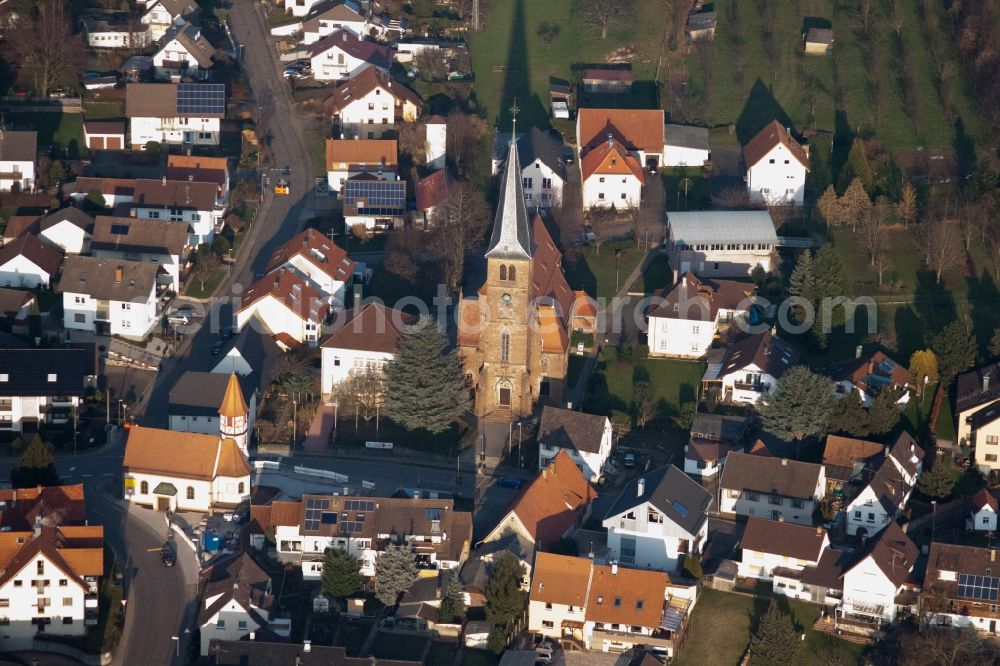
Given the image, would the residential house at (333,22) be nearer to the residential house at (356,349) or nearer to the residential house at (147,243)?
the residential house at (147,243)

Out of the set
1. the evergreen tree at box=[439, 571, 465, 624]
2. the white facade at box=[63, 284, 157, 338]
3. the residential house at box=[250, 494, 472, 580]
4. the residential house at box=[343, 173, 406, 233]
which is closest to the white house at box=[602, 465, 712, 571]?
the residential house at box=[250, 494, 472, 580]

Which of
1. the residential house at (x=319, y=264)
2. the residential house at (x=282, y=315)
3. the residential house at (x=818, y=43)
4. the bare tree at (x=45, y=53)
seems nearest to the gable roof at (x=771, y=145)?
the residential house at (x=818, y=43)

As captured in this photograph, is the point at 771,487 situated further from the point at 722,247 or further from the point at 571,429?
the point at 722,247

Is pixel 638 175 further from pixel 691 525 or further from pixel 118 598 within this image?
pixel 118 598

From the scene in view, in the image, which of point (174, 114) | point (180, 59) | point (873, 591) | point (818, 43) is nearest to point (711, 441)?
point (873, 591)

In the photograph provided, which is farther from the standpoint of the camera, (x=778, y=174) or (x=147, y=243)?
(x=778, y=174)

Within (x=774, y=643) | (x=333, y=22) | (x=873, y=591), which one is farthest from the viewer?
(x=333, y=22)
